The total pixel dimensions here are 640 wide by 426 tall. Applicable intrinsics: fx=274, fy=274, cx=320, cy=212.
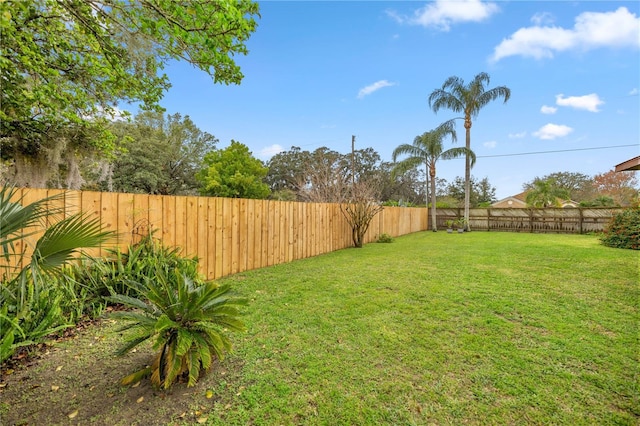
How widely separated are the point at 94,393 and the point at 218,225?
3006 mm

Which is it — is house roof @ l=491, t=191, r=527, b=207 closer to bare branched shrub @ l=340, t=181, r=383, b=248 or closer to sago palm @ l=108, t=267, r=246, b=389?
bare branched shrub @ l=340, t=181, r=383, b=248

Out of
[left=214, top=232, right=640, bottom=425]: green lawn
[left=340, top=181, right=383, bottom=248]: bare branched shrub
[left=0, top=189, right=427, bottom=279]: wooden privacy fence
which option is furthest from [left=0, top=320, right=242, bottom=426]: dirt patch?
[left=340, top=181, right=383, bottom=248]: bare branched shrub

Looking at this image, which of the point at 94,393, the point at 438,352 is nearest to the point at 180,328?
the point at 94,393

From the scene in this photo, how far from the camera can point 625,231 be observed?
7285 mm

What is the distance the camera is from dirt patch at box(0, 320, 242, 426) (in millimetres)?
1488

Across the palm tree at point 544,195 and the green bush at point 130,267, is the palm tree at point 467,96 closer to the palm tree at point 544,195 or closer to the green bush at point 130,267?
the palm tree at point 544,195

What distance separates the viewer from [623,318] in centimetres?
274

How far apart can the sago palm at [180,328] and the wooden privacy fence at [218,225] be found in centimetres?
87

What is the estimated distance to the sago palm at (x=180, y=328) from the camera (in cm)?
161

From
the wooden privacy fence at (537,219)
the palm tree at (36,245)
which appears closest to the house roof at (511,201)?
the wooden privacy fence at (537,219)

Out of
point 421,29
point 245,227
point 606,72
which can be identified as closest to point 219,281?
point 245,227

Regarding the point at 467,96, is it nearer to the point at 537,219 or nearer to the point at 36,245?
the point at 537,219

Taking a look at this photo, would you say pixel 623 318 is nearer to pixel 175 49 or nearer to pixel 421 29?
pixel 175 49

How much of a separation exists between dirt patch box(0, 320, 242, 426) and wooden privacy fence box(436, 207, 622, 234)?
617 inches
